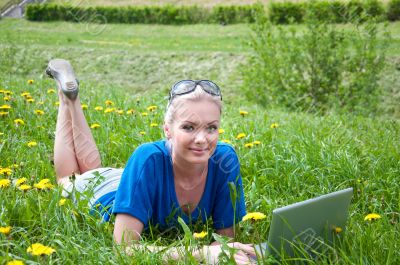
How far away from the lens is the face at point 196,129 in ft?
6.79

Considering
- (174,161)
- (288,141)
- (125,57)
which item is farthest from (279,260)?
(125,57)

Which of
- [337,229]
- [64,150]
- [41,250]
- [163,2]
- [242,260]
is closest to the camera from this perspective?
[41,250]

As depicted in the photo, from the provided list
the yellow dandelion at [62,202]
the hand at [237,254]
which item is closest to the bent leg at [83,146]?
the yellow dandelion at [62,202]

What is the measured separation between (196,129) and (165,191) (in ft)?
1.11

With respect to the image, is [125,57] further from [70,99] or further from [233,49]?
[70,99]

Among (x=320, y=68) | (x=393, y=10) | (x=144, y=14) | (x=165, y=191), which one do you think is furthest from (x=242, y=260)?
(x=144, y=14)

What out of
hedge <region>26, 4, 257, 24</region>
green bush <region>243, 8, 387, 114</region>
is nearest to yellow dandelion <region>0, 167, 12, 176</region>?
green bush <region>243, 8, 387, 114</region>

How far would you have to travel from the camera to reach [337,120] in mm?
4902

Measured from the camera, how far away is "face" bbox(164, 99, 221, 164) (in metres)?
2.07

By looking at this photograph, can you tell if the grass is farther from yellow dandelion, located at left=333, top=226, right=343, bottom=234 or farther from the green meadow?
yellow dandelion, located at left=333, top=226, right=343, bottom=234

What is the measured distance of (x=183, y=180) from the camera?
90.3 inches

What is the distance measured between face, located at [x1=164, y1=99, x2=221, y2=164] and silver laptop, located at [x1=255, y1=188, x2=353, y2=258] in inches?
16.8

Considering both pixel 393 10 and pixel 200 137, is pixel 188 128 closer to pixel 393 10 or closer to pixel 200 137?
pixel 200 137

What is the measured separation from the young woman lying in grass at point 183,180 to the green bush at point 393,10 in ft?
35.8
